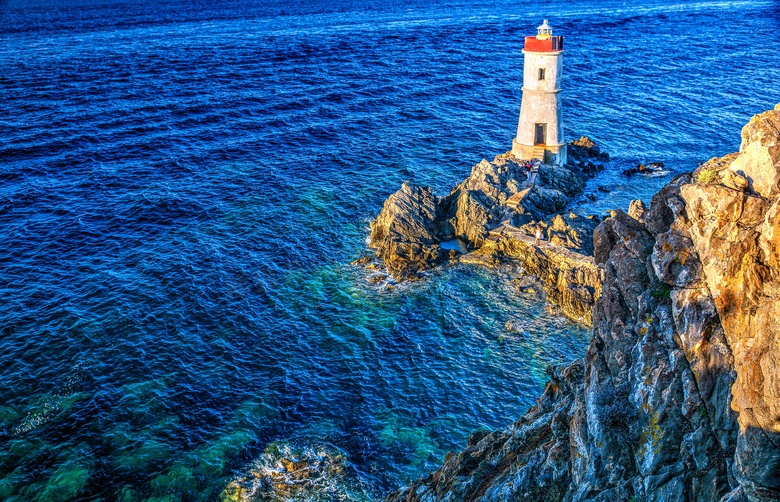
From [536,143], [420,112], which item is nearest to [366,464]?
[536,143]

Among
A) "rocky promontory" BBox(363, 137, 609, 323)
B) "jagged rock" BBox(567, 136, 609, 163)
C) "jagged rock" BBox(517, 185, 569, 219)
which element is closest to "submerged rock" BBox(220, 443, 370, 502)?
"rocky promontory" BBox(363, 137, 609, 323)

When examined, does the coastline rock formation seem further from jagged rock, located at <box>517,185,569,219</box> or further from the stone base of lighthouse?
the stone base of lighthouse

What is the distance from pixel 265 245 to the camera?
Answer: 5369cm

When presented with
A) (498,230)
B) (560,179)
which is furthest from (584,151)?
(498,230)

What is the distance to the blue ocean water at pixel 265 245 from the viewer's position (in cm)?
3372

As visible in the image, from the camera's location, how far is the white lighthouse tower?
5650cm

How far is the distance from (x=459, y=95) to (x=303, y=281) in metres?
59.2

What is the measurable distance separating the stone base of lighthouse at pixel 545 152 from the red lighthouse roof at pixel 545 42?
32.9 ft

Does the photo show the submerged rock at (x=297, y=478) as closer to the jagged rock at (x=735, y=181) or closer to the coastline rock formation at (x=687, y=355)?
the coastline rock formation at (x=687, y=355)

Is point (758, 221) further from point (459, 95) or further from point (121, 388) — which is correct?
point (459, 95)

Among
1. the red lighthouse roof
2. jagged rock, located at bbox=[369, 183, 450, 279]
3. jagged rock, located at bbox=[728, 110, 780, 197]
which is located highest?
the red lighthouse roof

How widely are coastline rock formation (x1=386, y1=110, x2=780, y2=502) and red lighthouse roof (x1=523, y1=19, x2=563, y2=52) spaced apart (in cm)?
4268

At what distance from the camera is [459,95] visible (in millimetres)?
96438

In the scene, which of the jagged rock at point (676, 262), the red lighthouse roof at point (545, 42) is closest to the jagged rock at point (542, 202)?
the red lighthouse roof at point (545, 42)
